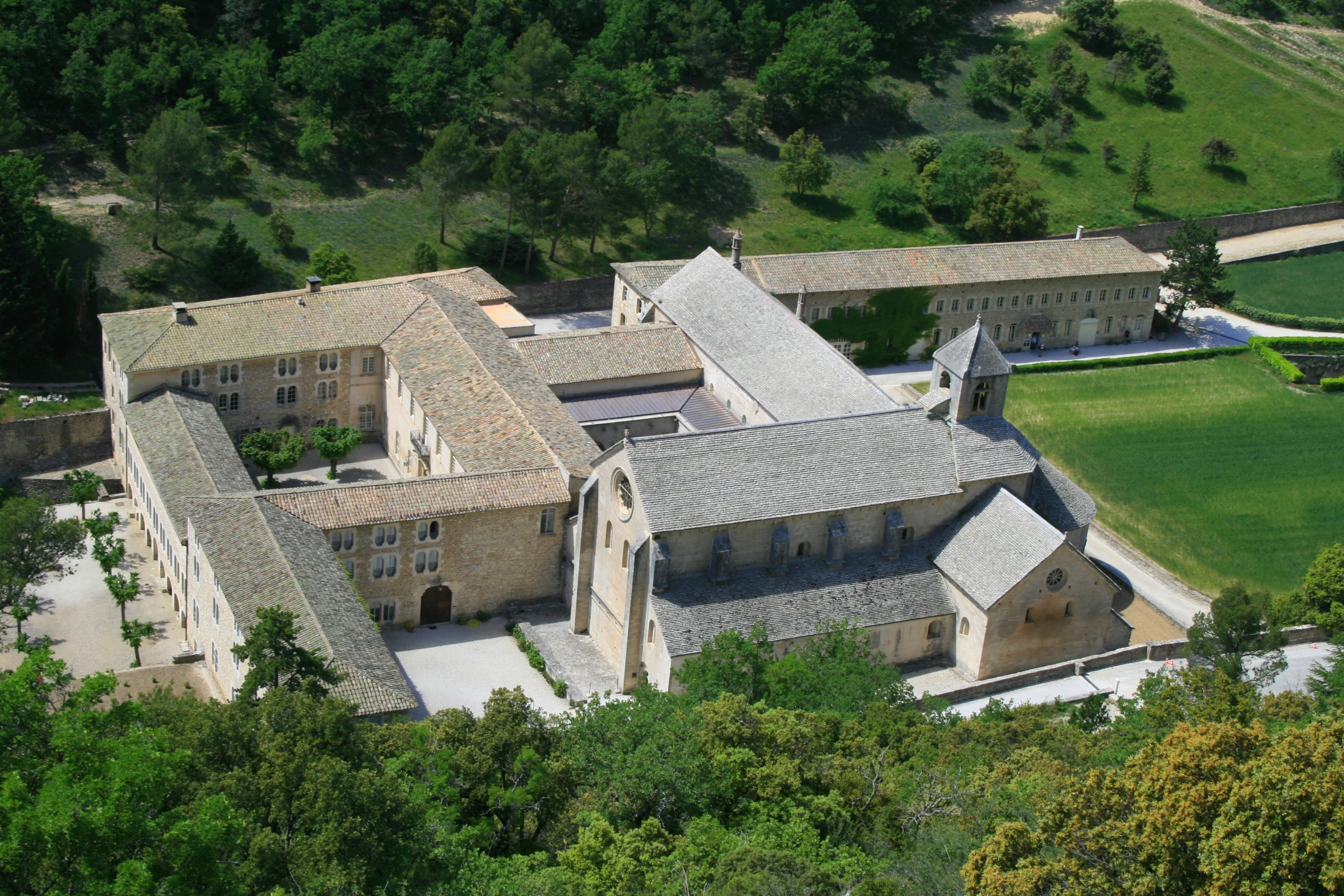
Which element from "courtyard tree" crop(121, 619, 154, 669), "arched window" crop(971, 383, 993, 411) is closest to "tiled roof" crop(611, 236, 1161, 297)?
"arched window" crop(971, 383, 993, 411)

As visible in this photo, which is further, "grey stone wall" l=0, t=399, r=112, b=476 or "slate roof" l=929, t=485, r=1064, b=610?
"grey stone wall" l=0, t=399, r=112, b=476

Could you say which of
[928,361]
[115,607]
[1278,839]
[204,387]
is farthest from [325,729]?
[928,361]

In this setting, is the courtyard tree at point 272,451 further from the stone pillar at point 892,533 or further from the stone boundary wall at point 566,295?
the stone pillar at point 892,533

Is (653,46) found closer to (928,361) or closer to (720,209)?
(720,209)

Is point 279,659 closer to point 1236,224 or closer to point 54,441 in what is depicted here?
point 54,441

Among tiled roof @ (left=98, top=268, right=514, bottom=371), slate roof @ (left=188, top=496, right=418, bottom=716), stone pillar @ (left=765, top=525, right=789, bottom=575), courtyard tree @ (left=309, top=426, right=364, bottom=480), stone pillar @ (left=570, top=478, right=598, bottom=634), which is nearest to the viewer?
slate roof @ (left=188, top=496, right=418, bottom=716)

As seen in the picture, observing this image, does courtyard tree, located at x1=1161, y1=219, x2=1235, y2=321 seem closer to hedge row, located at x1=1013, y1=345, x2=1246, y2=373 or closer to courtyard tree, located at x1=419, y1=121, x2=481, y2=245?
hedge row, located at x1=1013, y1=345, x2=1246, y2=373

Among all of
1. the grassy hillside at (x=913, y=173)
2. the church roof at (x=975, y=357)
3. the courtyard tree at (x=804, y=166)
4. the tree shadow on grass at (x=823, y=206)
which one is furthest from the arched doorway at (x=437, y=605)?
the courtyard tree at (x=804, y=166)

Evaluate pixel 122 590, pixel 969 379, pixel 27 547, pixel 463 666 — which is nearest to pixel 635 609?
pixel 463 666
